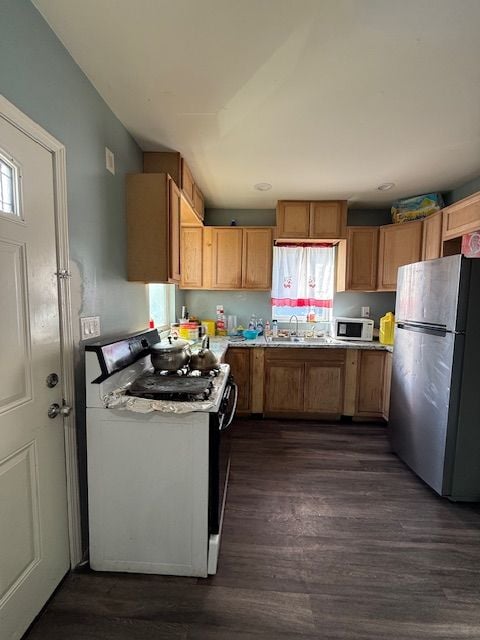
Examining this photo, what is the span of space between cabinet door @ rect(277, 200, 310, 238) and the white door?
2.45m

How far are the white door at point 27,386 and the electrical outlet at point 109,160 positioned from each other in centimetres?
51

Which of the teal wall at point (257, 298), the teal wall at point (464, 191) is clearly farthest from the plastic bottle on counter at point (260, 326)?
the teal wall at point (464, 191)

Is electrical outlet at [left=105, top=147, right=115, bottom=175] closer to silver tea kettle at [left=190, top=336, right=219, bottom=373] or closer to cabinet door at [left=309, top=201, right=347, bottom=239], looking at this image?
silver tea kettle at [left=190, top=336, right=219, bottom=373]

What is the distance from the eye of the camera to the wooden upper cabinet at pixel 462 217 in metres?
2.30

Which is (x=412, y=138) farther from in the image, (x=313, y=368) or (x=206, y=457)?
(x=206, y=457)

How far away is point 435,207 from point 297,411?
103 inches

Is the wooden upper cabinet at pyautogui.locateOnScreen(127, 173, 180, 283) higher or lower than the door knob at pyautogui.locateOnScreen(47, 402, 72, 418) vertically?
higher

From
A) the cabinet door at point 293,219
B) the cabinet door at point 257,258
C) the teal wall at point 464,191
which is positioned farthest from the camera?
the cabinet door at point 257,258

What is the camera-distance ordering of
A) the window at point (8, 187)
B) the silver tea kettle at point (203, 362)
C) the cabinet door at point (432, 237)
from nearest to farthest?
1. the window at point (8, 187)
2. the silver tea kettle at point (203, 362)
3. the cabinet door at point (432, 237)

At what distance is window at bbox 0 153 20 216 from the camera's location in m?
1.00

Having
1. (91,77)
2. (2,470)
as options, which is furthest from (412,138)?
(2,470)

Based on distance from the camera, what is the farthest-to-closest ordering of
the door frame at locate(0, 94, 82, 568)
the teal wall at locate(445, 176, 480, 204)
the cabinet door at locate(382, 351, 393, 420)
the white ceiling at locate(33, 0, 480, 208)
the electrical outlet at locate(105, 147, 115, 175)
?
the cabinet door at locate(382, 351, 393, 420), the teal wall at locate(445, 176, 480, 204), the electrical outlet at locate(105, 147, 115, 175), the door frame at locate(0, 94, 82, 568), the white ceiling at locate(33, 0, 480, 208)

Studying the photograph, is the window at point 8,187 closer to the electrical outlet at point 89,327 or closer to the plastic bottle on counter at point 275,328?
the electrical outlet at point 89,327

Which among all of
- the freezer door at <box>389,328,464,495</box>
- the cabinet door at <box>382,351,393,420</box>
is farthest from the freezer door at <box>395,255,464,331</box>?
the cabinet door at <box>382,351,393,420</box>
